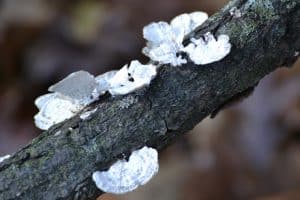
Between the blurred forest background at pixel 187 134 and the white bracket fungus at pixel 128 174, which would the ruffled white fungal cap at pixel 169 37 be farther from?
the blurred forest background at pixel 187 134

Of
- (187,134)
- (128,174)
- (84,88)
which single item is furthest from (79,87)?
(187,134)

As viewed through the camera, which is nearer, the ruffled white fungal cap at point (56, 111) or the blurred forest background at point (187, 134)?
the ruffled white fungal cap at point (56, 111)

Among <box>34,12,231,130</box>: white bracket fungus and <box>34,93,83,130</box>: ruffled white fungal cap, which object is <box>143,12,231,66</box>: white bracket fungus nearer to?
<box>34,12,231,130</box>: white bracket fungus

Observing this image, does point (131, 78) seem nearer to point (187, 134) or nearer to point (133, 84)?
point (133, 84)

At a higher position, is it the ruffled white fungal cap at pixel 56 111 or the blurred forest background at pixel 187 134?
the blurred forest background at pixel 187 134

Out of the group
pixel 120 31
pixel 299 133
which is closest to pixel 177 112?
pixel 299 133

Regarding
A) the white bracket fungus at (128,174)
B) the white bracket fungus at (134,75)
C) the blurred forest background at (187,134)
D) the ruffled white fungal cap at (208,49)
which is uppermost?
the blurred forest background at (187,134)

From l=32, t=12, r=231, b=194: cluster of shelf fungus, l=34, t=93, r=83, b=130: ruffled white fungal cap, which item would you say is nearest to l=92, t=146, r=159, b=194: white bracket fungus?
l=32, t=12, r=231, b=194: cluster of shelf fungus

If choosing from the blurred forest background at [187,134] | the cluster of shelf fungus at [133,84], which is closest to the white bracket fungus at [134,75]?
the cluster of shelf fungus at [133,84]
